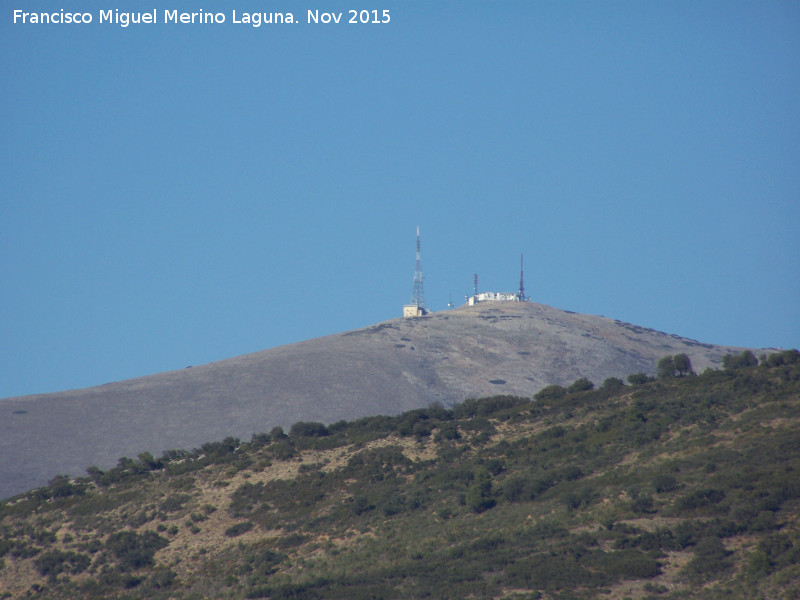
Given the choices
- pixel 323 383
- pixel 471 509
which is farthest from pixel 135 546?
pixel 323 383

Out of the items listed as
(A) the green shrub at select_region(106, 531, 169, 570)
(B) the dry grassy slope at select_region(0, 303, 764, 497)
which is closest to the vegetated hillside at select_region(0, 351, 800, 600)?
(A) the green shrub at select_region(106, 531, 169, 570)

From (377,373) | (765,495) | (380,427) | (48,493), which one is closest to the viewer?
(765,495)

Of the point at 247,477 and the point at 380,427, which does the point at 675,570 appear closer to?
the point at 247,477

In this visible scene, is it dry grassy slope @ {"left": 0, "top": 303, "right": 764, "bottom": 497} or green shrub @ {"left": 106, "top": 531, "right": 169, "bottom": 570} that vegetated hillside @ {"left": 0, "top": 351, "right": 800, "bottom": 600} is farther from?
dry grassy slope @ {"left": 0, "top": 303, "right": 764, "bottom": 497}

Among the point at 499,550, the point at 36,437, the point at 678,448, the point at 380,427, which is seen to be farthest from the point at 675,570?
the point at 36,437

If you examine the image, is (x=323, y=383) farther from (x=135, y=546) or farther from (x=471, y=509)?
(x=471, y=509)

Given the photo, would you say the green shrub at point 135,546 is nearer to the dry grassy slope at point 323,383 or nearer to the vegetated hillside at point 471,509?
the vegetated hillside at point 471,509

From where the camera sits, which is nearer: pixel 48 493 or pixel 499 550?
pixel 499 550
